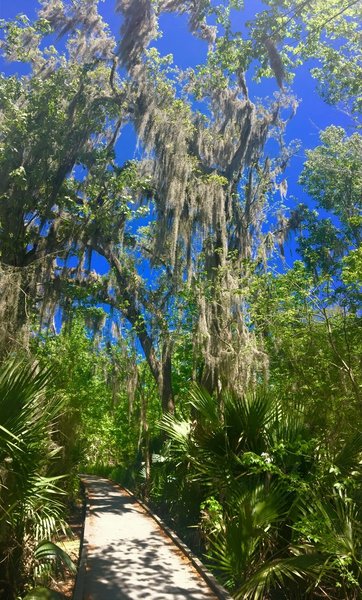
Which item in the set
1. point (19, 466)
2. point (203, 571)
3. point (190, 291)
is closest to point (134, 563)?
point (203, 571)

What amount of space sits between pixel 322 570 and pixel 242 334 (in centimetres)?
634

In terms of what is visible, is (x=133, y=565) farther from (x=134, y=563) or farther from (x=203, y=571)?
(x=203, y=571)

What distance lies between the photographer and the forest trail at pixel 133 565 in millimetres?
5145

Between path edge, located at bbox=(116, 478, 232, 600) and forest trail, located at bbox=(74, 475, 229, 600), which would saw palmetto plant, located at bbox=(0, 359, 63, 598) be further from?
path edge, located at bbox=(116, 478, 232, 600)

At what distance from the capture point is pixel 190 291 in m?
13.5

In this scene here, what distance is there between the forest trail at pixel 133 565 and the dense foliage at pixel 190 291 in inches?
18.4

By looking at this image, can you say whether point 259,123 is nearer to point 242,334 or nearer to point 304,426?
point 242,334

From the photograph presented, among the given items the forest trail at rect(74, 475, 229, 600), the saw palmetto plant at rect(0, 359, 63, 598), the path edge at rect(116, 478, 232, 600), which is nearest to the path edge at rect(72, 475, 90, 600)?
the forest trail at rect(74, 475, 229, 600)

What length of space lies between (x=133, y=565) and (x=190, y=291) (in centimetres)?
808

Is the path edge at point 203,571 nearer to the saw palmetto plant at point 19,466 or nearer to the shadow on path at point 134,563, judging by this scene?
the shadow on path at point 134,563

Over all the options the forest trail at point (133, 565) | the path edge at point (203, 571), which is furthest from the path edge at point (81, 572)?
the path edge at point (203, 571)

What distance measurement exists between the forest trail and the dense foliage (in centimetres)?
47

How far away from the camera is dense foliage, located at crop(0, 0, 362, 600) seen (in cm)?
480

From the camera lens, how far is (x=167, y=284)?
13.5 metres
